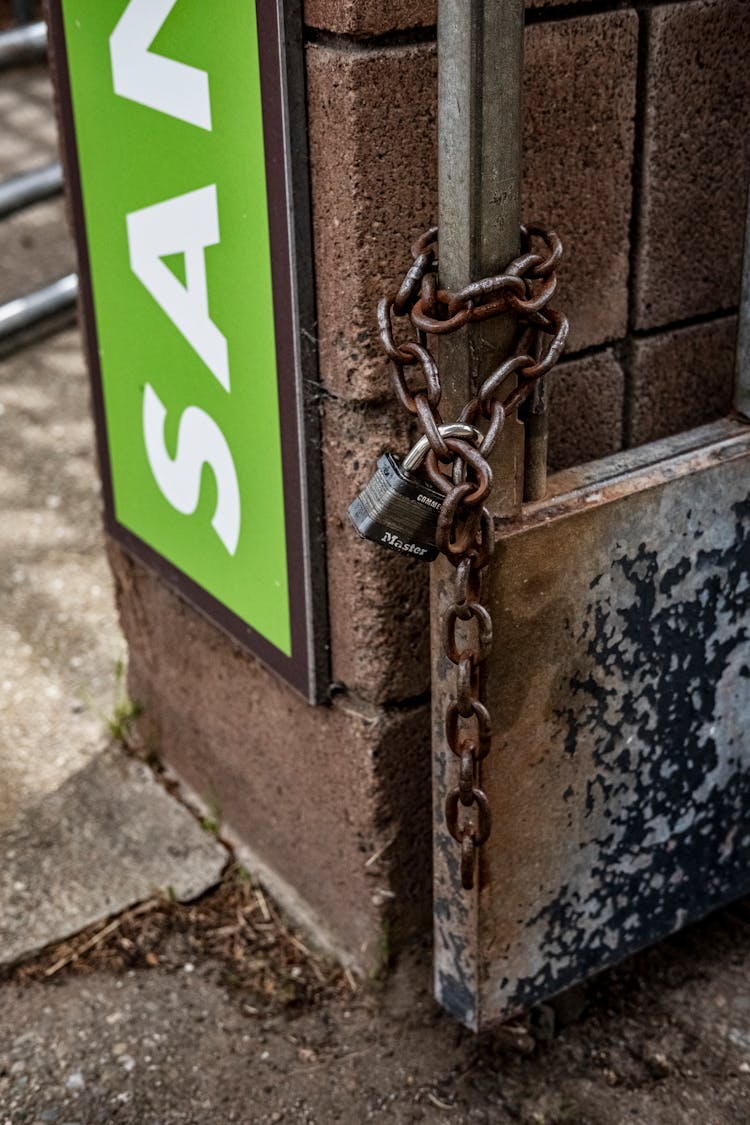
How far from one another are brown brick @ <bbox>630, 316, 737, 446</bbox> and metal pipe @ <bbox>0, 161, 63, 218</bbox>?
280cm

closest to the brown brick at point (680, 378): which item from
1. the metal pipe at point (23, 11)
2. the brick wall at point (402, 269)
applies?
the brick wall at point (402, 269)

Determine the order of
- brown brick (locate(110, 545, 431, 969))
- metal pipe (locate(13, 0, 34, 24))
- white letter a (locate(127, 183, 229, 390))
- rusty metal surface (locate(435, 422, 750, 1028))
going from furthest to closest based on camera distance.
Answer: metal pipe (locate(13, 0, 34, 24)), brown brick (locate(110, 545, 431, 969)), white letter a (locate(127, 183, 229, 390)), rusty metal surface (locate(435, 422, 750, 1028))

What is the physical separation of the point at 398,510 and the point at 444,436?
0.10m

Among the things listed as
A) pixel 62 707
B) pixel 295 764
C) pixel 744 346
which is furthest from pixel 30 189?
pixel 744 346

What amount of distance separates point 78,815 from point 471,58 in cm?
180

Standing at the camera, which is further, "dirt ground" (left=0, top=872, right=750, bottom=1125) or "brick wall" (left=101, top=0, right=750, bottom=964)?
"dirt ground" (left=0, top=872, right=750, bottom=1125)

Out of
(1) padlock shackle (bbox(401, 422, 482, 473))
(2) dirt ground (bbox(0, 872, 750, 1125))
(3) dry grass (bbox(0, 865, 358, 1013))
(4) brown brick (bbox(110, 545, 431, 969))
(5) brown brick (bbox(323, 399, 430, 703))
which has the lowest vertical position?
(3) dry grass (bbox(0, 865, 358, 1013))

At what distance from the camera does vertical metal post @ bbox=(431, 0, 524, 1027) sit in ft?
4.99

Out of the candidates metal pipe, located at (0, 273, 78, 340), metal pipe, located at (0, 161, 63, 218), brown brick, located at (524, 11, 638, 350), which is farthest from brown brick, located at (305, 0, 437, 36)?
metal pipe, located at (0, 273, 78, 340)

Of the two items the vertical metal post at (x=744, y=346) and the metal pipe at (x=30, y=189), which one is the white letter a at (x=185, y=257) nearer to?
the vertical metal post at (x=744, y=346)

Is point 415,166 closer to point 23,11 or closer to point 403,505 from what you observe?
point 403,505

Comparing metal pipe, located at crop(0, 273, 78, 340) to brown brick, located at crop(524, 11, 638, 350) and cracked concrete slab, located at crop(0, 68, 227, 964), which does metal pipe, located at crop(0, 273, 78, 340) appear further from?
brown brick, located at crop(524, 11, 638, 350)

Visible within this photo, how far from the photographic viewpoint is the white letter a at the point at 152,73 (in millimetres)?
2031

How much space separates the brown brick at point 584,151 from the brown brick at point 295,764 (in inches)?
28.1
